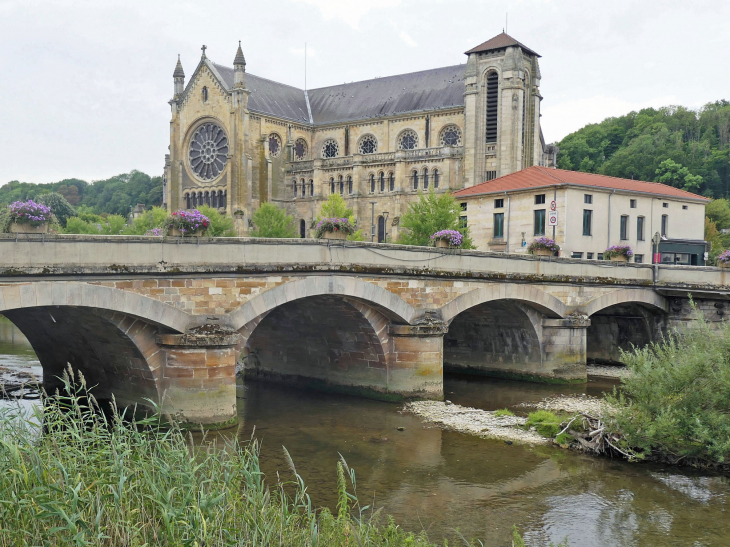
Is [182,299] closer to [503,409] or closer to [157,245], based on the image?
[157,245]

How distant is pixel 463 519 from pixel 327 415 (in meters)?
8.89

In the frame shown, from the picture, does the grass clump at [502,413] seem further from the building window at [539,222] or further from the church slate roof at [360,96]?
the church slate roof at [360,96]

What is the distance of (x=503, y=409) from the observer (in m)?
21.9

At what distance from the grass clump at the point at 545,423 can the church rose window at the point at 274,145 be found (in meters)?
57.9

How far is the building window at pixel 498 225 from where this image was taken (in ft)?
137

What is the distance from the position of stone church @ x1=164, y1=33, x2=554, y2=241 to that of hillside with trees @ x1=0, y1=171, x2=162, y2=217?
50608 millimetres

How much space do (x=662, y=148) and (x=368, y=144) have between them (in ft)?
115

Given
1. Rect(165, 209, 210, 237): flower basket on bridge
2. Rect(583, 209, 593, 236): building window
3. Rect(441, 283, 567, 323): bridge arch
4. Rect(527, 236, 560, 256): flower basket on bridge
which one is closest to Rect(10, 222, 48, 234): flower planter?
Rect(165, 209, 210, 237): flower basket on bridge

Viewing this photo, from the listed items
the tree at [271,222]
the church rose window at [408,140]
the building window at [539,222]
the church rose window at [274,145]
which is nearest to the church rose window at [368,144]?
the church rose window at [408,140]

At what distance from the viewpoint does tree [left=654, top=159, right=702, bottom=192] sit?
7981cm

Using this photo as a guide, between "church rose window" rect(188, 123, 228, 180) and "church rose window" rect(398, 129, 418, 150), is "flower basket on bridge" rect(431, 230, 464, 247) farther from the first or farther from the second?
"church rose window" rect(188, 123, 228, 180)

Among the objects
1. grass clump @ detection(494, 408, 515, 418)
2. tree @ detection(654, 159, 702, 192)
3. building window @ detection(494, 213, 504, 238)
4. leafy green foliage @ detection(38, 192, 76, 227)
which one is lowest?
grass clump @ detection(494, 408, 515, 418)

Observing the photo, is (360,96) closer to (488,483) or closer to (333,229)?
(333,229)

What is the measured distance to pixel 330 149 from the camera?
76.8m
